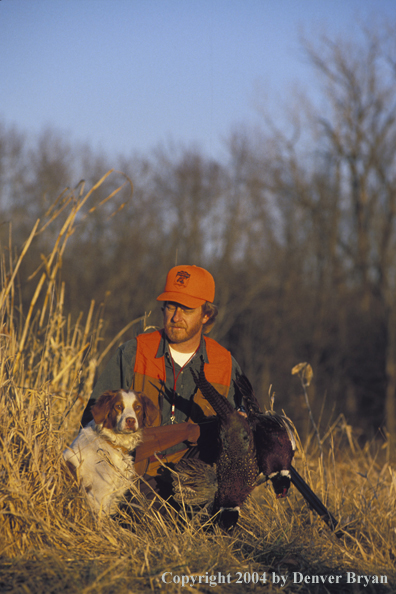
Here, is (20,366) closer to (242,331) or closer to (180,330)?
(180,330)

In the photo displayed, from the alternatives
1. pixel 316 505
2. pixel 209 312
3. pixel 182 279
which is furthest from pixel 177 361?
pixel 316 505

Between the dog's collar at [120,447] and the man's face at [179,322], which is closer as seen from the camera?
the dog's collar at [120,447]

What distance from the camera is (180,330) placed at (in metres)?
3.48

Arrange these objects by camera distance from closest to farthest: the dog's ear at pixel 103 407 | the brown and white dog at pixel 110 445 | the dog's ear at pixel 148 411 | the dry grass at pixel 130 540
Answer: the dry grass at pixel 130 540 → the brown and white dog at pixel 110 445 → the dog's ear at pixel 103 407 → the dog's ear at pixel 148 411

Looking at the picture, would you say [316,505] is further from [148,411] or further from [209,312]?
[209,312]

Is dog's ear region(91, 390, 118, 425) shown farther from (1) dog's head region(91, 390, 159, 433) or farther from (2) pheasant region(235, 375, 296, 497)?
(2) pheasant region(235, 375, 296, 497)

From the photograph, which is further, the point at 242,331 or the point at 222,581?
the point at 242,331

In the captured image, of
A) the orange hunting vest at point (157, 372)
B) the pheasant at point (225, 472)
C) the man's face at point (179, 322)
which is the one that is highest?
the man's face at point (179, 322)

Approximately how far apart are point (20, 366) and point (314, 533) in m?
2.11

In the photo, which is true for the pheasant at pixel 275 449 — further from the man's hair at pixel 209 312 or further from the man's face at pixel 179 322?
the man's hair at pixel 209 312

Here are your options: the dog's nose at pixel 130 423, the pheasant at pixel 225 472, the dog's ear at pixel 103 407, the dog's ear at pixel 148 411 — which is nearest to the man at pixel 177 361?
the dog's ear at pixel 148 411

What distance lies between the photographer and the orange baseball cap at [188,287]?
11.3ft

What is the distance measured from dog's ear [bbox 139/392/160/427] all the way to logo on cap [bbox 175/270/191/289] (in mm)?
735

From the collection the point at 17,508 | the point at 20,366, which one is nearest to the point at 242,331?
the point at 20,366
